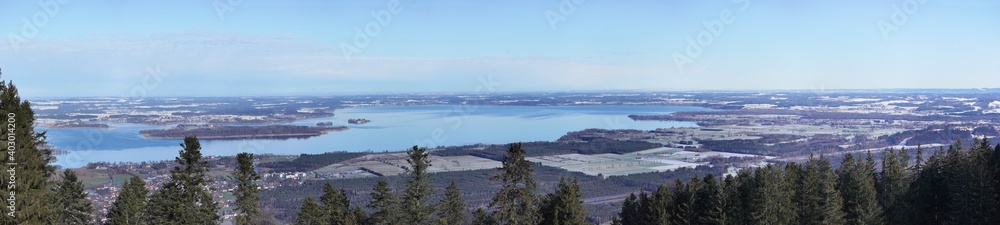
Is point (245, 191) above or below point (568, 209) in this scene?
above

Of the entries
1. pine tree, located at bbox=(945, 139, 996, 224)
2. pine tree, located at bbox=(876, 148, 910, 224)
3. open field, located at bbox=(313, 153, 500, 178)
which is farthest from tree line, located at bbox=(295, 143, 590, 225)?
open field, located at bbox=(313, 153, 500, 178)

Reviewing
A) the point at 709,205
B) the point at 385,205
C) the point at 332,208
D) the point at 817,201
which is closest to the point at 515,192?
the point at 385,205

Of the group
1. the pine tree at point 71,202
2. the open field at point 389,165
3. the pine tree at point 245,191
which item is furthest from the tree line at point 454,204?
the open field at point 389,165

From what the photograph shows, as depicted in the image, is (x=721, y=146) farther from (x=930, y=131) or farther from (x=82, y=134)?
(x=82, y=134)

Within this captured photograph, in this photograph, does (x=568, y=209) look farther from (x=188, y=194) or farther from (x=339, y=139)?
(x=339, y=139)

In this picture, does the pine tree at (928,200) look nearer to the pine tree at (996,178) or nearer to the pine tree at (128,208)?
the pine tree at (996,178)
